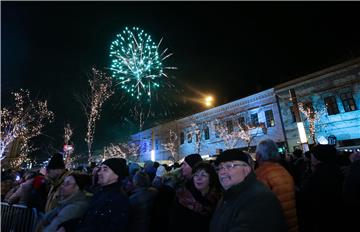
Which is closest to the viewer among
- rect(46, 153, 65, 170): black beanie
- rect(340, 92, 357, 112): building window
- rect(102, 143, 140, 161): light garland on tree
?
rect(46, 153, 65, 170): black beanie

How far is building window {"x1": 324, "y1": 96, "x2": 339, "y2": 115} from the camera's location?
1860 cm

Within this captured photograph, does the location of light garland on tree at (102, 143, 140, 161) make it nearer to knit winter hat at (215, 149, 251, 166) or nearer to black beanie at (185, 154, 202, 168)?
black beanie at (185, 154, 202, 168)

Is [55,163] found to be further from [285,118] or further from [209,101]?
[209,101]

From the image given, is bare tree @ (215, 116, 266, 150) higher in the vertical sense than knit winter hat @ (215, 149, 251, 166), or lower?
higher

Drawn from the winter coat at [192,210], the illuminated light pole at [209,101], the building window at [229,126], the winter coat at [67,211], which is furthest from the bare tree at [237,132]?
the winter coat at [67,211]

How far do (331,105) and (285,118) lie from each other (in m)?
3.97

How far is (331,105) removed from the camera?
62.1 ft

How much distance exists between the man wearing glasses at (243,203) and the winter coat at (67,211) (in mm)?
1969

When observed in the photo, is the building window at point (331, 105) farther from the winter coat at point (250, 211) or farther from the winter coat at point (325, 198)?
the winter coat at point (250, 211)

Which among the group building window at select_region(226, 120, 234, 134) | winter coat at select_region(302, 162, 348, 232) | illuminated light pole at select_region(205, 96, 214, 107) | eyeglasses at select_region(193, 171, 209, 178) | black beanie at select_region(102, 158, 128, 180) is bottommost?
winter coat at select_region(302, 162, 348, 232)

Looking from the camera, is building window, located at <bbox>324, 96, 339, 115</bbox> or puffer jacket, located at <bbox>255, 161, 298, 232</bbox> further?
building window, located at <bbox>324, 96, 339, 115</bbox>

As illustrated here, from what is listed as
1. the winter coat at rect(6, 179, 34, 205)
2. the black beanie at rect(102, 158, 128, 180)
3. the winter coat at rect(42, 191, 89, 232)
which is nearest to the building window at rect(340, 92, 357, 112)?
the black beanie at rect(102, 158, 128, 180)

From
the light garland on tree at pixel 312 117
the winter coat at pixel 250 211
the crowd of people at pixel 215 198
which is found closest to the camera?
the winter coat at pixel 250 211

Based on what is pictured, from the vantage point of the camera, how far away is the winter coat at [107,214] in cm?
271
